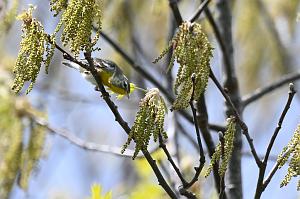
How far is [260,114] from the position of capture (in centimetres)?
405

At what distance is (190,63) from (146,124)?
0.42 feet

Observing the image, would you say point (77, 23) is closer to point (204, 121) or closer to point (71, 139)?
point (204, 121)

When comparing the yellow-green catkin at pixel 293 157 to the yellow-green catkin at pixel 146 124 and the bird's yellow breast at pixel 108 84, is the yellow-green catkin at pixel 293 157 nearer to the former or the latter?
the yellow-green catkin at pixel 146 124

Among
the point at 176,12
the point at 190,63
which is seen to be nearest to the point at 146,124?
the point at 190,63

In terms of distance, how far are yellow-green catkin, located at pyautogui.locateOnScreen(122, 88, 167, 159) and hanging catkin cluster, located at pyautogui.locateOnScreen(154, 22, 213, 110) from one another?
1.6 inches

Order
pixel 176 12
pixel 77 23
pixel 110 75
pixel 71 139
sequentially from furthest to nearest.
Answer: pixel 71 139 → pixel 176 12 → pixel 110 75 → pixel 77 23

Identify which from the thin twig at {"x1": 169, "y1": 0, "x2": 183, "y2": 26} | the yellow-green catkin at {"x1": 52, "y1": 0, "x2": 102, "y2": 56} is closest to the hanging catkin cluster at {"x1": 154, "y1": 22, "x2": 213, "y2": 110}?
the yellow-green catkin at {"x1": 52, "y1": 0, "x2": 102, "y2": 56}

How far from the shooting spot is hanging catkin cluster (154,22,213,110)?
119cm

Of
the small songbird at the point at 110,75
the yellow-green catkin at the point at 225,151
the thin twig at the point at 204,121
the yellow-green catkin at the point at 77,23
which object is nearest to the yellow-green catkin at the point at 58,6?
the yellow-green catkin at the point at 77,23

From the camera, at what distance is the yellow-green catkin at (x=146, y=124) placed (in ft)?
3.84

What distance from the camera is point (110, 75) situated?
4.44 feet

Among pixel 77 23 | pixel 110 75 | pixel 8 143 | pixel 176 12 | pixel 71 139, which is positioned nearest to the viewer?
pixel 77 23

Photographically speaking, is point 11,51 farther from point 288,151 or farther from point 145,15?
point 288,151

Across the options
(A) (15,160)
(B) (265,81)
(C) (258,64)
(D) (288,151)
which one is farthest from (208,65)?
(B) (265,81)
